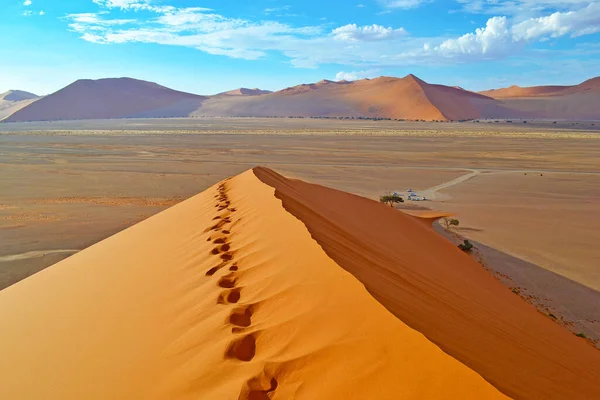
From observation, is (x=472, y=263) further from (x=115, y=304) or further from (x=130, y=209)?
(x=130, y=209)

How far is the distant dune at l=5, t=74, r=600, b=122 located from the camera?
12062cm

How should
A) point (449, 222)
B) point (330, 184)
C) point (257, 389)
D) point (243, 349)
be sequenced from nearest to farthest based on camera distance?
point (257, 389), point (243, 349), point (449, 222), point (330, 184)

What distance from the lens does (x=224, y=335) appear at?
2.88m

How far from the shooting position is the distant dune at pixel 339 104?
120625 mm

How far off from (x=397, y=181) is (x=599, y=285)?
1390 centimetres

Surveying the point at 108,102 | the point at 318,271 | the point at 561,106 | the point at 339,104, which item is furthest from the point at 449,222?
the point at 108,102

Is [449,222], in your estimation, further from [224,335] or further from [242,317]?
[224,335]

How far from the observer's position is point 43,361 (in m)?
3.10

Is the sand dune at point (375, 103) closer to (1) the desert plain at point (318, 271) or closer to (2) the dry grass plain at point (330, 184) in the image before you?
(2) the dry grass plain at point (330, 184)

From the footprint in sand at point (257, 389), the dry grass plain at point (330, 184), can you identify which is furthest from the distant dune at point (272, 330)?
the dry grass plain at point (330, 184)

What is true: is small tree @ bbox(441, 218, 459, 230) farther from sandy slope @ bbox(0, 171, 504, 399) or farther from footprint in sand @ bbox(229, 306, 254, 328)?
footprint in sand @ bbox(229, 306, 254, 328)

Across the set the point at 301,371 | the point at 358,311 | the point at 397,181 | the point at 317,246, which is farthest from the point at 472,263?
the point at 397,181

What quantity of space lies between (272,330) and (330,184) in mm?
18530

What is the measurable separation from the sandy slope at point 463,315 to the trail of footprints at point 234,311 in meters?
0.84
